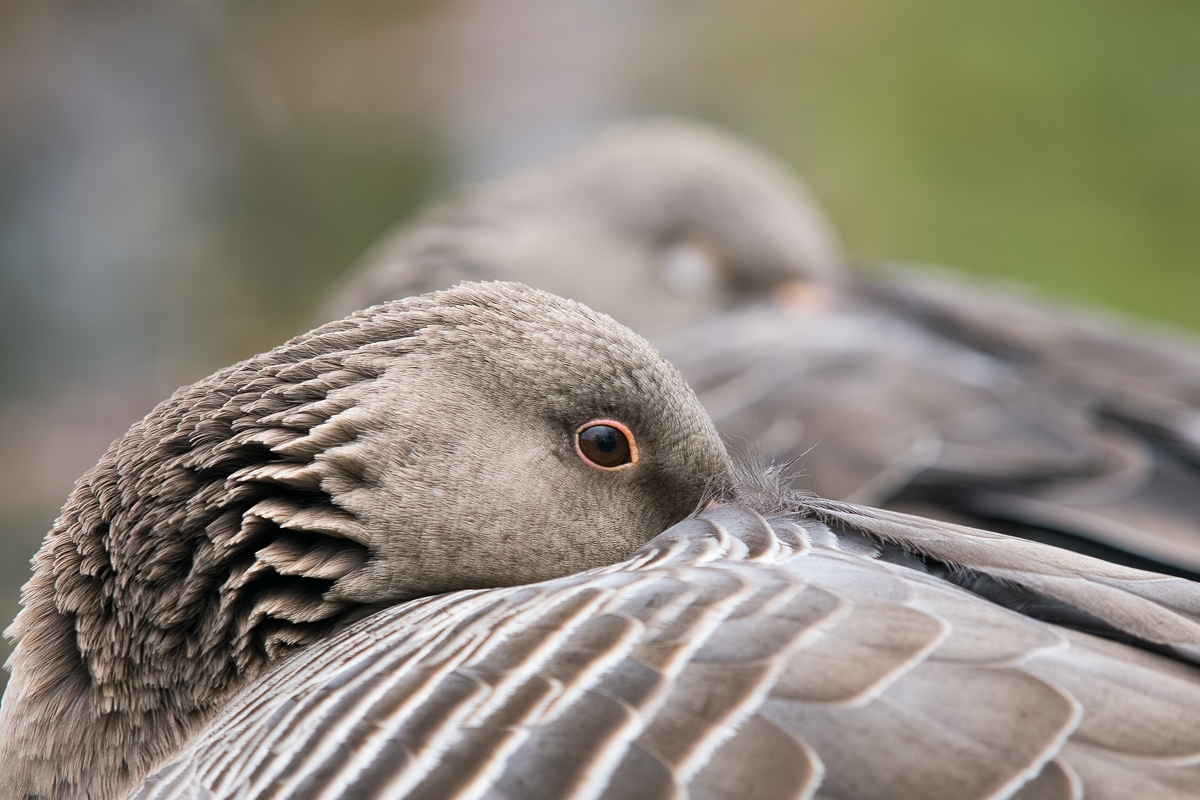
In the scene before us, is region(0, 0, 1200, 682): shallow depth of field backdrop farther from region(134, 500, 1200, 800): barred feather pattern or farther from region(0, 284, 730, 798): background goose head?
region(134, 500, 1200, 800): barred feather pattern

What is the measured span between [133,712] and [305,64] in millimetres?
8873

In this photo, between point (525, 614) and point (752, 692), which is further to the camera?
point (525, 614)

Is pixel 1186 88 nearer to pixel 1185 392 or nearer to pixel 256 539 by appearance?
pixel 1185 392

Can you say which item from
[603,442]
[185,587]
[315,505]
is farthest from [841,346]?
[185,587]

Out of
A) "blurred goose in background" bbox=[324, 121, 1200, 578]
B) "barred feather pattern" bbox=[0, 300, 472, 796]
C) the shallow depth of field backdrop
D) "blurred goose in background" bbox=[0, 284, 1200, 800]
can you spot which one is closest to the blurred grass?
the shallow depth of field backdrop

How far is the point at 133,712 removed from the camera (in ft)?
6.48

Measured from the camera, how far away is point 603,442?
6.98 feet

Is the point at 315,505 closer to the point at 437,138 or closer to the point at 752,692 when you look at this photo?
the point at 752,692

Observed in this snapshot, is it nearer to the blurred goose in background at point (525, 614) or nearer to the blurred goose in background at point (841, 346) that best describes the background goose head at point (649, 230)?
the blurred goose in background at point (841, 346)

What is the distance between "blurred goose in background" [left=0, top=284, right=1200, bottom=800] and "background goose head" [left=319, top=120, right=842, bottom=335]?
116 inches

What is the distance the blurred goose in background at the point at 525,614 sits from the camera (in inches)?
58.2

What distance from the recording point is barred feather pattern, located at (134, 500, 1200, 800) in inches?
56.9

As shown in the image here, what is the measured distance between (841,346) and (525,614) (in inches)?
116

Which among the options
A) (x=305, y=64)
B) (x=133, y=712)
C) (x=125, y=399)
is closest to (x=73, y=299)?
(x=125, y=399)
